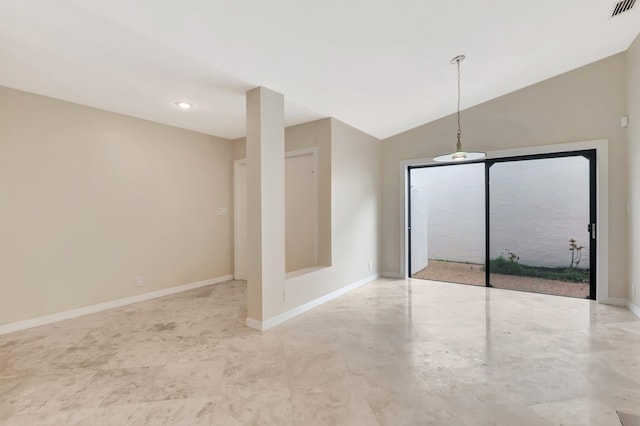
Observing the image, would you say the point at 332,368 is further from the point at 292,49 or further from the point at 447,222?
the point at 447,222

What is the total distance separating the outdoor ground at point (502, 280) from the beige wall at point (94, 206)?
4.22 m

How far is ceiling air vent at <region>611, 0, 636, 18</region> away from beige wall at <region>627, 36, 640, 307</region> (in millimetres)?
880

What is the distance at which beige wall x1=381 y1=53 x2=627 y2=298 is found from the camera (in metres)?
3.80

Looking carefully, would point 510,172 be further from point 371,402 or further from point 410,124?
point 371,402

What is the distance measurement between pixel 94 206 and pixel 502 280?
614cm

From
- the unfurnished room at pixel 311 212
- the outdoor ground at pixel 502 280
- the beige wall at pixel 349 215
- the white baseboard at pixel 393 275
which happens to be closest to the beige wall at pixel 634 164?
the unfurnished room at pixel 311 212

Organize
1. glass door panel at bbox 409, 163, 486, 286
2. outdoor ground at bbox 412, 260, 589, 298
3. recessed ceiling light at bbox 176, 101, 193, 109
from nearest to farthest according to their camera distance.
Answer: recessed ceiling light at bbox 176, 101, 193, 109
outdoor ground at bbox 412, 260, 589, 298
glass door panel at bbox 409, 163, 486, 286

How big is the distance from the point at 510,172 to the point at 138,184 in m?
5.79

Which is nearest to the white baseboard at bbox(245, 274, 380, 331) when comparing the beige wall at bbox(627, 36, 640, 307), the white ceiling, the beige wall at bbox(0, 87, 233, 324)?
the beige wall at bbox(0, 87, 233, 324)

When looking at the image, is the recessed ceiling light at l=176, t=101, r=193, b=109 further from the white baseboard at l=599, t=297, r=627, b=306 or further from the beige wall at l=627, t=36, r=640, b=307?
the white baseboard at l=599, t=297, r=627, b=306

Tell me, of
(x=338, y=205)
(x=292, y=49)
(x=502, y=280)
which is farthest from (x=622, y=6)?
(x=502, y=280)

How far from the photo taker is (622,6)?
2.83m

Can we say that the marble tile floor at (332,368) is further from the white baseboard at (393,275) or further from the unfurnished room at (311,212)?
the white baseboard at (393,275)

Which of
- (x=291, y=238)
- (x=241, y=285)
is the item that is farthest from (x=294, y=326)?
(x=241, y=285)
